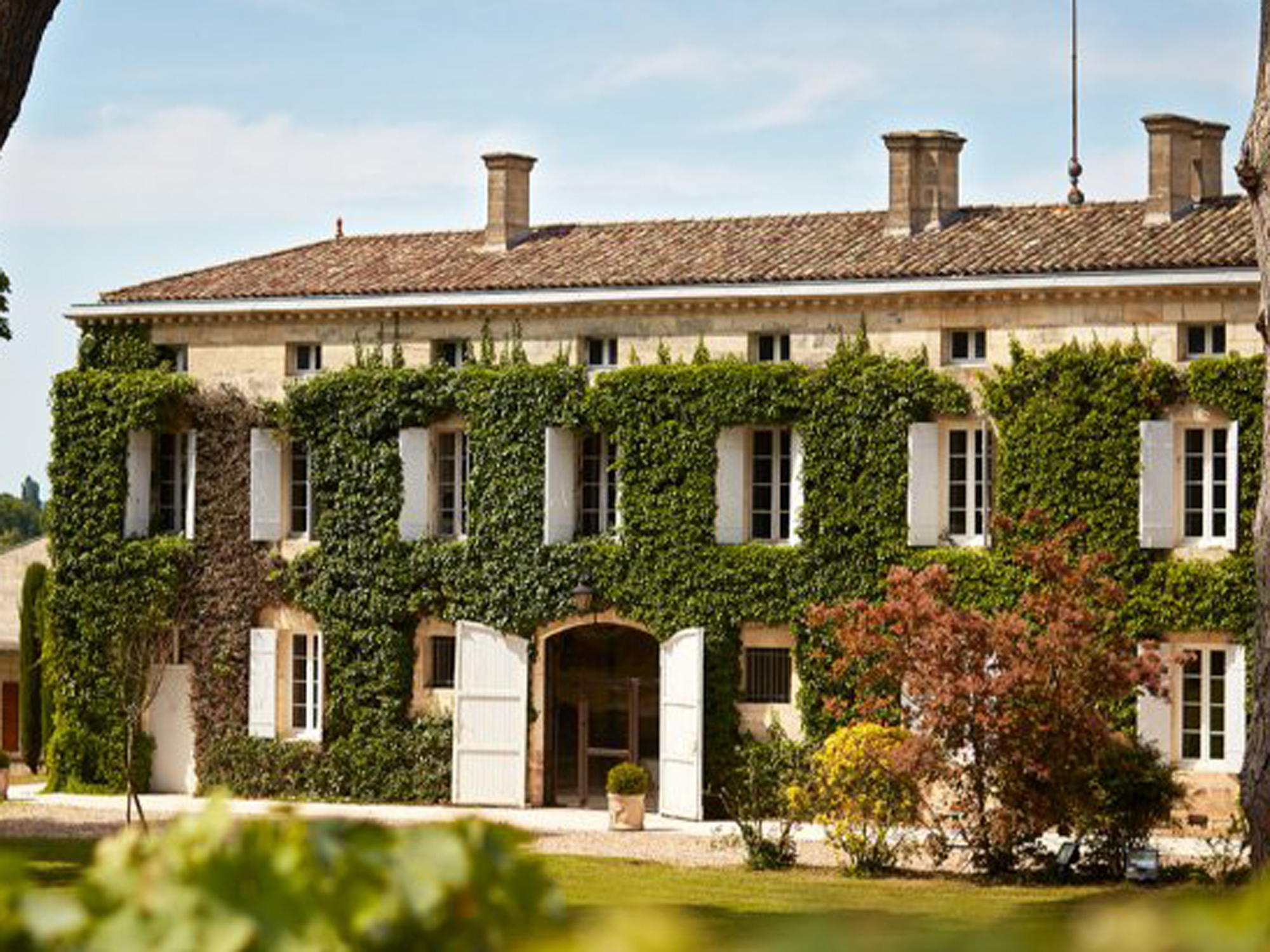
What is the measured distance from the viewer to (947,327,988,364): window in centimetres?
3167

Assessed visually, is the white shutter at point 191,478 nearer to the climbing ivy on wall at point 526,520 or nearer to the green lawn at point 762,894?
the climbing ivy on wall at point 526,520

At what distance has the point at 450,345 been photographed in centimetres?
3522

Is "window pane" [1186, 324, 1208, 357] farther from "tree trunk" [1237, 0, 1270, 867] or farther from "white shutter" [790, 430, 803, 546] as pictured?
"tree trunk" [1237, 0, 1270, 867]

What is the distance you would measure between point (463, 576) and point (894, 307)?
6.65 metres

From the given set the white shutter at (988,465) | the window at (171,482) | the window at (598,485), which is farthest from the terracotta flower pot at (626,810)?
the window at (171,482)

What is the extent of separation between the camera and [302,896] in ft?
12.6

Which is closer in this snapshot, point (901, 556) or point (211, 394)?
point (901, 556)

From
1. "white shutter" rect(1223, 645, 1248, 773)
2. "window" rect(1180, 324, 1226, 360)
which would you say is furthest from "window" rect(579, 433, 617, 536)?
"white shutter" rect(1223, 645, 1248, 773)

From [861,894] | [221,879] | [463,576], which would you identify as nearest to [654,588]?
[463,576]

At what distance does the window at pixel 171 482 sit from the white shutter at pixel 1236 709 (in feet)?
47.7

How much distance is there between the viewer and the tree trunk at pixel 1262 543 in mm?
17609

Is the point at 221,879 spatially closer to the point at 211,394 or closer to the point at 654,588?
the point at 654,588

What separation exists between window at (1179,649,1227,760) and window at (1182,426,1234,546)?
53.9 inches

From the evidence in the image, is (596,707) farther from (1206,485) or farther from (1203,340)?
(1203,340)
